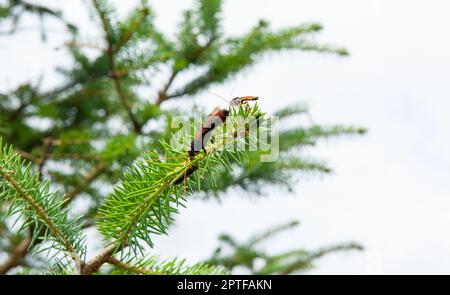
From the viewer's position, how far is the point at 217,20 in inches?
70.0

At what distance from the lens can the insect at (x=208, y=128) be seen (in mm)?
610

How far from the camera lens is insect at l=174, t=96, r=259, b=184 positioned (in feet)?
2.00

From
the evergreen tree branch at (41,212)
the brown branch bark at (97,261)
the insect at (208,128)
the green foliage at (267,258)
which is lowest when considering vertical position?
the brown branch bark at (97,261)

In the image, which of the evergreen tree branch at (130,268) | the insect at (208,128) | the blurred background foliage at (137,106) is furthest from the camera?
the blurred background foliage at (137,106)

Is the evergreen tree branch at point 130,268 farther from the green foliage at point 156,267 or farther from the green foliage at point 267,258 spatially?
the green foliage at point 267,258

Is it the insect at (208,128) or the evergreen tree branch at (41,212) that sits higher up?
the insect at (208,128)

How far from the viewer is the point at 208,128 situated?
62 centimetres

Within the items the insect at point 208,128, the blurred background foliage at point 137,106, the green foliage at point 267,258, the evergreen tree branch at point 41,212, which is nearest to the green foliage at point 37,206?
the evergreen tree branch at point 41,212

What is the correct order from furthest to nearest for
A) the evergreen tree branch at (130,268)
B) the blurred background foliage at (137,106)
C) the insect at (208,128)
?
the blurred background foliage at (137,106) → the evergreen tree branch at (130,268) → the insect at (208,128)

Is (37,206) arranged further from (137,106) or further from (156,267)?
(137,106)

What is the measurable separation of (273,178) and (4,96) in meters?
1.33

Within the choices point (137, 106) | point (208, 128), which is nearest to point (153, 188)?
point (208, 128)
